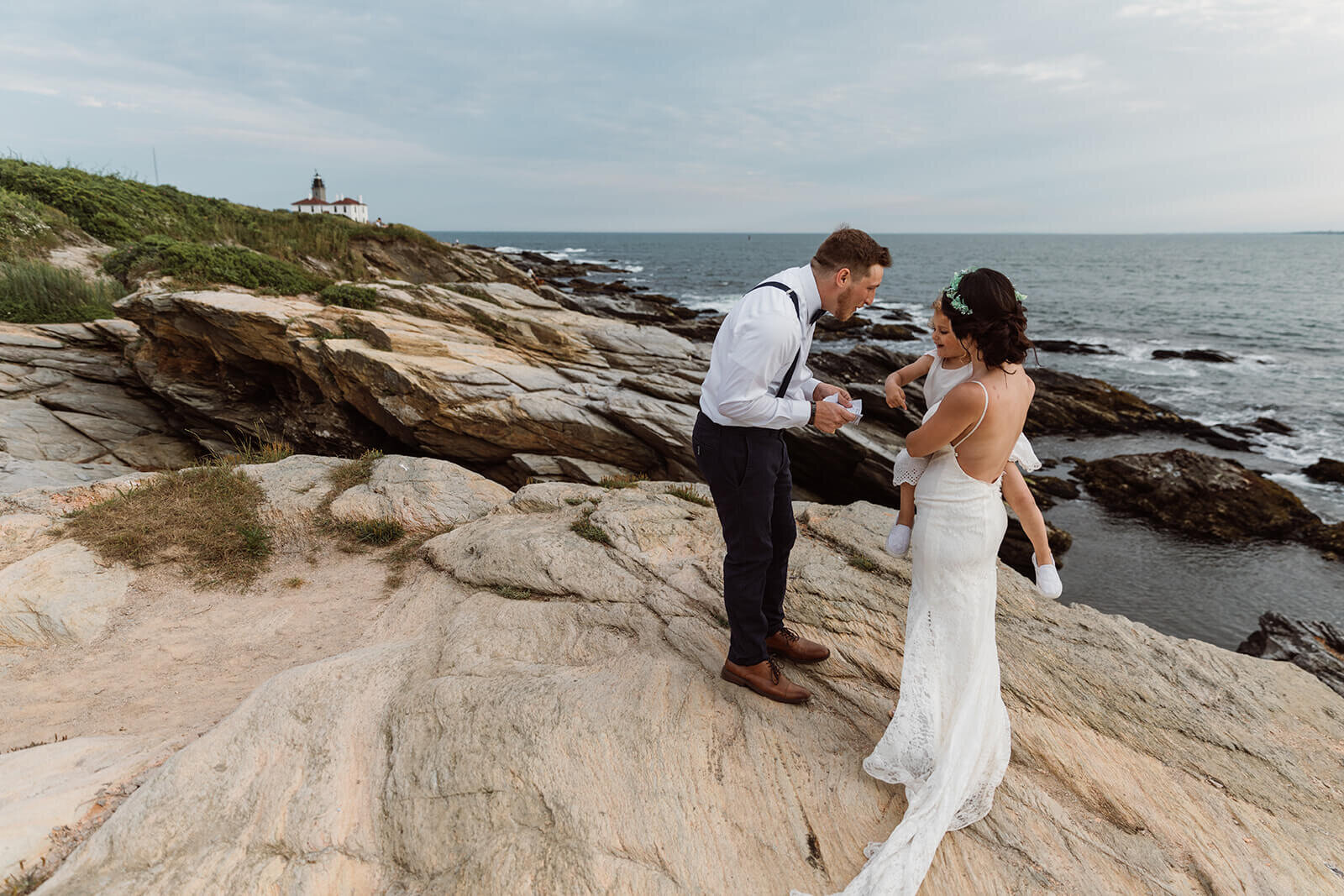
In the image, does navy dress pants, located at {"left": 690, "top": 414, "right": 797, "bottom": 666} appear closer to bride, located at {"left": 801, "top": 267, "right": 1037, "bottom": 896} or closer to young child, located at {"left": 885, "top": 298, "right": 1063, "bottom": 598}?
young child, located at {"left": 885, "top": 298, "right": 1063, "bottom": 598}

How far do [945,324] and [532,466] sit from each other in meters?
11.5

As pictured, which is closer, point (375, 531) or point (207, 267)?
point (375, 531)

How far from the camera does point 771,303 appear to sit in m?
3.90

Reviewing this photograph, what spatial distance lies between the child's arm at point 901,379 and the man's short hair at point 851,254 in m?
0.71

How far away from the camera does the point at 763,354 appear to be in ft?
12.7

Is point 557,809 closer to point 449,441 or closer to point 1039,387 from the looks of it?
point 449,441

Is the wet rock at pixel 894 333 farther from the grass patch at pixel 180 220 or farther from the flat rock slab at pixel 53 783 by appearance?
the flat rock slab at pixel 53 783

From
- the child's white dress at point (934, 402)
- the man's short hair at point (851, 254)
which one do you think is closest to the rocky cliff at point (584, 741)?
the child's white dress at point (934, 402)

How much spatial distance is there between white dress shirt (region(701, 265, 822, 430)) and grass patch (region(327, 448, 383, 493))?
6658mm

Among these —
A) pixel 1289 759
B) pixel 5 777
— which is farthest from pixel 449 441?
pixel 1289 759

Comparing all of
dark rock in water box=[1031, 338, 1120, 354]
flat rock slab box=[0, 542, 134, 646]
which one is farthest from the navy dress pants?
dark rock in water box=[1031, 338, 1120, 354]

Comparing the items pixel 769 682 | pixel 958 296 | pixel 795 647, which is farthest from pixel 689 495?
pixel 958 296

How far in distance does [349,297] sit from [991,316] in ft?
54.4

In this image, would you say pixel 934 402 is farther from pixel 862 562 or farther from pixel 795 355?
pixel 862 562
